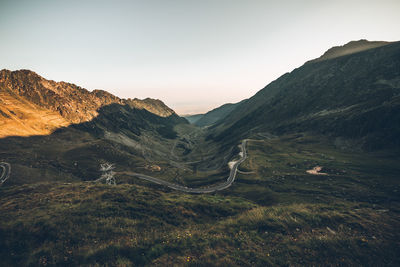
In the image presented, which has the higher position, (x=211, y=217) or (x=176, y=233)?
(x=176, y=233)

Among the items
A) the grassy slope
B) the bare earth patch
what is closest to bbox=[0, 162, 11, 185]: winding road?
the grassy slope

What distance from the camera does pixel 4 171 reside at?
77250 millimetres

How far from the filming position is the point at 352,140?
123688mm

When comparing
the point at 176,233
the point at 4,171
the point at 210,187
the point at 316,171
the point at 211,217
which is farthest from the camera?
the point at 316,171

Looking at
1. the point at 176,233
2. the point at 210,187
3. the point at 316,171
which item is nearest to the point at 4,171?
the point at 210,187

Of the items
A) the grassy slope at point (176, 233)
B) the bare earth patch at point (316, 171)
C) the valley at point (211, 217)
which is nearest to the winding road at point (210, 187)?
the valley at point (211, 217)

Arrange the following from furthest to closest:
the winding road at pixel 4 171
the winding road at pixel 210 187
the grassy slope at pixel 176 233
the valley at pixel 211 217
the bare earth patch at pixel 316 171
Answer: the bare earth patch at pixel 316 171
the winding road at pixel 210 187
the winding road at pixel 4 171
the valley at pixel 211 217
the grassy slope at pixel 176 233

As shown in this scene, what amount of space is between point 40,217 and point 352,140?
545ft

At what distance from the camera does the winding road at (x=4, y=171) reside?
70438 millimetres

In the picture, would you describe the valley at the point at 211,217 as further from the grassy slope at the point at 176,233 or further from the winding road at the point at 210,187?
the winding road at the point at 210,187

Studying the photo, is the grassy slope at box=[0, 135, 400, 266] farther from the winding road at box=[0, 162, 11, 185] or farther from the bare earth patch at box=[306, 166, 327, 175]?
the bare earth patch at box=[306, 166, 327, 175]

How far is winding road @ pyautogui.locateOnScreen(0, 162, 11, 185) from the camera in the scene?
7044cm

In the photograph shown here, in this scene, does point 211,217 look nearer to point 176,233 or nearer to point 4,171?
point 176,233

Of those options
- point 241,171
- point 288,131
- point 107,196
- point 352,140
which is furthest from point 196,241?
point 288,131
